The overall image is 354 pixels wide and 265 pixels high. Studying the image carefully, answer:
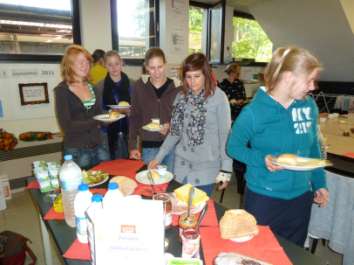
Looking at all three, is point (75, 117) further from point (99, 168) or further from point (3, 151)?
point (3, 151)

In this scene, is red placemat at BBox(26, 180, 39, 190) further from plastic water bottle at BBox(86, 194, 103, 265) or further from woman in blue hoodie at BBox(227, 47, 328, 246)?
woman in blue hoodie at BBox(227, 47, 328, 246)

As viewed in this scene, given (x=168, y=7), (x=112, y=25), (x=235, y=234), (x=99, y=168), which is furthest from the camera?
(x=168, y=7)

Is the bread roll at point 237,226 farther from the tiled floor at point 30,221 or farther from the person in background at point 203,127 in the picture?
the tiled floor at point 30,221

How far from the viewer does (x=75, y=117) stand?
1.90m

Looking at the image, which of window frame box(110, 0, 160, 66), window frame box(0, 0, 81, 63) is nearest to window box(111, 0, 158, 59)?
window frame box(110, 0, 160, 66)

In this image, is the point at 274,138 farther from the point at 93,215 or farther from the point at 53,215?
the point at 53,215

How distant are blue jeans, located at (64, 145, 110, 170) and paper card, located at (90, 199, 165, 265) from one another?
1.13 meters

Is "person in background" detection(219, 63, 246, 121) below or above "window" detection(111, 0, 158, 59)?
below

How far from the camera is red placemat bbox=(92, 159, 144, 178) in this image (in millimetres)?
1605

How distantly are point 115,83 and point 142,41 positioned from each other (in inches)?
76.4

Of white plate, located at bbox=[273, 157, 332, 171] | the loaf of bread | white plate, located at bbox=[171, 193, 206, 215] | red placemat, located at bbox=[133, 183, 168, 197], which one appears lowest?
red placemat, located at bbox=[133, 183, 168, 197]

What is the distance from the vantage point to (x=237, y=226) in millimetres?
1009

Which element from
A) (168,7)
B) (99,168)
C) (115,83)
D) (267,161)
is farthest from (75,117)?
(168,7)

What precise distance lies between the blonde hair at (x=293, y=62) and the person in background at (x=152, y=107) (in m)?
0.82
